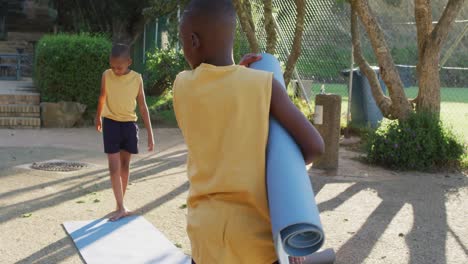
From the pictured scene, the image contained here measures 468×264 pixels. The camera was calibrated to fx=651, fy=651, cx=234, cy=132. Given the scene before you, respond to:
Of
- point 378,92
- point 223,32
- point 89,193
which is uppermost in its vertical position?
point 223,32

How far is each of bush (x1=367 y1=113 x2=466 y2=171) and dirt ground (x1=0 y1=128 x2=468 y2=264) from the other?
0.23 meters

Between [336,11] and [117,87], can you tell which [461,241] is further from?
[336,11]

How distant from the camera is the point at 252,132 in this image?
2.14 metres

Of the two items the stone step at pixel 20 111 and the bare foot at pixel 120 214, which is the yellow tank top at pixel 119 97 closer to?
the bare foot at pixel 120 214

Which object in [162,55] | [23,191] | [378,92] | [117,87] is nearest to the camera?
[117,87]

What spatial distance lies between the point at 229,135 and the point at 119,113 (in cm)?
373

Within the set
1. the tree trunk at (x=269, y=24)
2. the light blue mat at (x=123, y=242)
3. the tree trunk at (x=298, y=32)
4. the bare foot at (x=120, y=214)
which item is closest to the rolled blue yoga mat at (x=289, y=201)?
the light blue mat at (x=123, y=242)

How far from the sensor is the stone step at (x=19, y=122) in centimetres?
1145

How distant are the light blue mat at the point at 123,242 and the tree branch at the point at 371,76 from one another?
4.91 m

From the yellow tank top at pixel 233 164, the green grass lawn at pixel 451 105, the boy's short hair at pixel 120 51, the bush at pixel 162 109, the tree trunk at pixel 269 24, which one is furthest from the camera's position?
the green grass lawn at pixel 451 105

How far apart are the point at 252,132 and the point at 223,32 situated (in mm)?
350

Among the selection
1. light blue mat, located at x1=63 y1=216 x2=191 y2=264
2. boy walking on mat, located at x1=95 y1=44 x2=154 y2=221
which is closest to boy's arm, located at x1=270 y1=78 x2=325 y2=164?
light blue mat, located at x1=63 y1=216 x2=191 y2=264

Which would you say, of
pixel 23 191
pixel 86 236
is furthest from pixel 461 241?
pixel 23 191

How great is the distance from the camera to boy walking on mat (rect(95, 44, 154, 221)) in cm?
573
